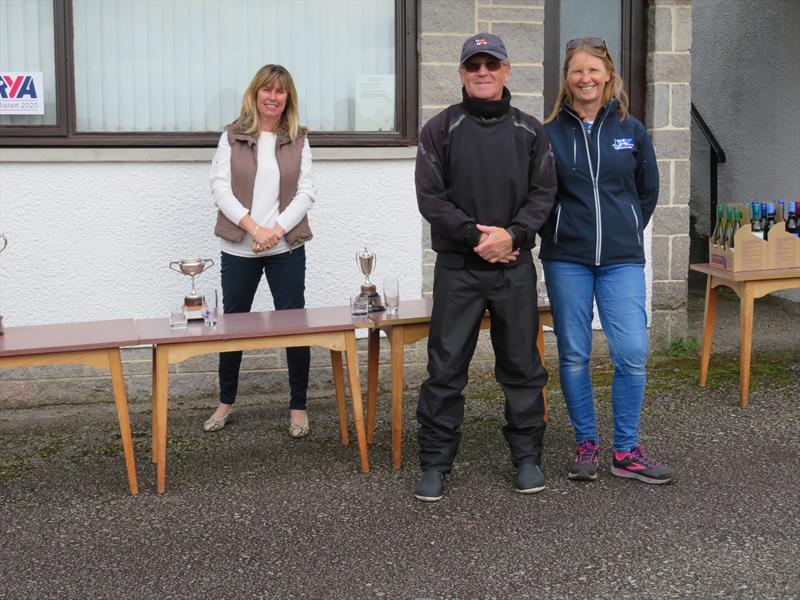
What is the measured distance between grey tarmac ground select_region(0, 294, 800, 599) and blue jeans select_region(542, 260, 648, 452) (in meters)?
0.29

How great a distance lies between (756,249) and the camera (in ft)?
18.3

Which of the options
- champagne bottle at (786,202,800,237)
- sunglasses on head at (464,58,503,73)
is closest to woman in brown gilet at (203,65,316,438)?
sunglasses on head at (464,58,503,73)

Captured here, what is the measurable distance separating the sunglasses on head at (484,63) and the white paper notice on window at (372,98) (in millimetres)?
2183

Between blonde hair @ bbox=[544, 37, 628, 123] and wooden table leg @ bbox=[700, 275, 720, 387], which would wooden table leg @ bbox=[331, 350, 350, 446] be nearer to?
blonde hair @ bbox=[544, 37, 628, 123]

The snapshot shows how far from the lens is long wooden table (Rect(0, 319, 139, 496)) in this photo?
164 inches

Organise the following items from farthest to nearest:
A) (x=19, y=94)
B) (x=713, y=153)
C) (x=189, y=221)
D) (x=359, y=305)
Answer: (x=713, y=153) < (x=189, y=221) < (x=19, y=94) < (x=359, y=305)

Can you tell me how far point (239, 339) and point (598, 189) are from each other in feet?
5.36

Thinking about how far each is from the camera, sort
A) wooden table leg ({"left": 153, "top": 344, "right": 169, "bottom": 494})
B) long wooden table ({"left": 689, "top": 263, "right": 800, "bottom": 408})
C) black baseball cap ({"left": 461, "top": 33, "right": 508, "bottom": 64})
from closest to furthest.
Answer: black baseball cap ({"left": 461, "top": 33, "right": 508, "bottom": 64}) → wooden table leg ({"left": 153, "top": 344, "right": 169, "bottom": 494}) → long wooden table ({"left": 689, "top": 263, "right": 800, "bottom": 408})

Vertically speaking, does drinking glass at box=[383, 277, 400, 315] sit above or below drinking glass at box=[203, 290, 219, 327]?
above

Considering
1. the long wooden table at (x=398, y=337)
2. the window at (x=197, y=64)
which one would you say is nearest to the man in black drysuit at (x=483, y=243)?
the long wooden table at (x=398, y=337)

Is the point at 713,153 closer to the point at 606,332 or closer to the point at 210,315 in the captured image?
the point at 606,332

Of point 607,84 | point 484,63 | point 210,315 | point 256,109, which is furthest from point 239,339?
point 607,84

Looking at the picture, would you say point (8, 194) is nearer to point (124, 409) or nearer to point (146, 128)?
point (146, 128)

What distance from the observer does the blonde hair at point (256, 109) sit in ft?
16.7
